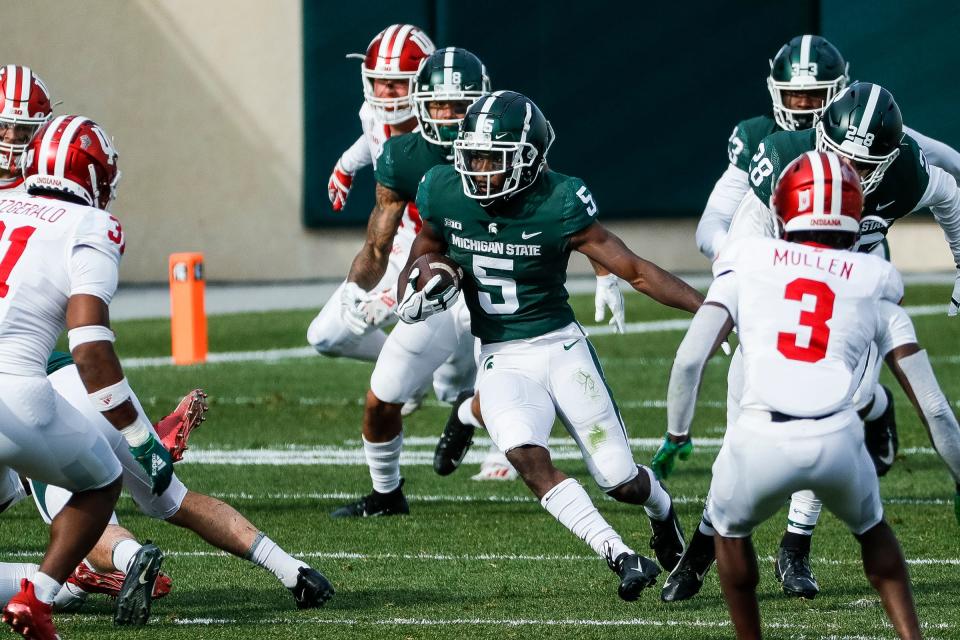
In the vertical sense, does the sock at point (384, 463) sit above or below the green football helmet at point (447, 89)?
below

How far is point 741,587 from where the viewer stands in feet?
14.1

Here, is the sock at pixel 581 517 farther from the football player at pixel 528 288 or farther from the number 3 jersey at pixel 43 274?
the number 3 jersey at pixel 43 274

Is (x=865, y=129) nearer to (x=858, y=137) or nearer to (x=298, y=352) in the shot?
(x=858, y=137)

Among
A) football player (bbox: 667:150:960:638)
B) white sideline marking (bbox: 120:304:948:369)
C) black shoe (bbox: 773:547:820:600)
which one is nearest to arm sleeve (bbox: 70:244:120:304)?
football player (bbox: 667:150:960:638)

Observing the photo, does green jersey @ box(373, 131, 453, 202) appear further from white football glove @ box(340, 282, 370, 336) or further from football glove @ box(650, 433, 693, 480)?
football glove @ box(650, 433, 693, 480)

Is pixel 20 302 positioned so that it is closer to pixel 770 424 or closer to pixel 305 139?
pixel 770 424

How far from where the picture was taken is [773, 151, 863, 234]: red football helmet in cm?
435

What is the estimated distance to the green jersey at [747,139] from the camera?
6640 mm

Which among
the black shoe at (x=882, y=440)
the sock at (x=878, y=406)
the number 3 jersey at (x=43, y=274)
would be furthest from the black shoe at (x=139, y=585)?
the black shoe at (x=882, y=440)

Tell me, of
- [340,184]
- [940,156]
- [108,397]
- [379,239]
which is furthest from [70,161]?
[340,184]

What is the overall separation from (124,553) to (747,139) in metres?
3.10

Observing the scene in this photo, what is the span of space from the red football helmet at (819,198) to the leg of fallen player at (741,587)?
0.87m

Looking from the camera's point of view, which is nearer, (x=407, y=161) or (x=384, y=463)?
(x=407, y=161)

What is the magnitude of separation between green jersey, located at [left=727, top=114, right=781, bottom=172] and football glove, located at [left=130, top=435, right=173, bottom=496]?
2.81 m
